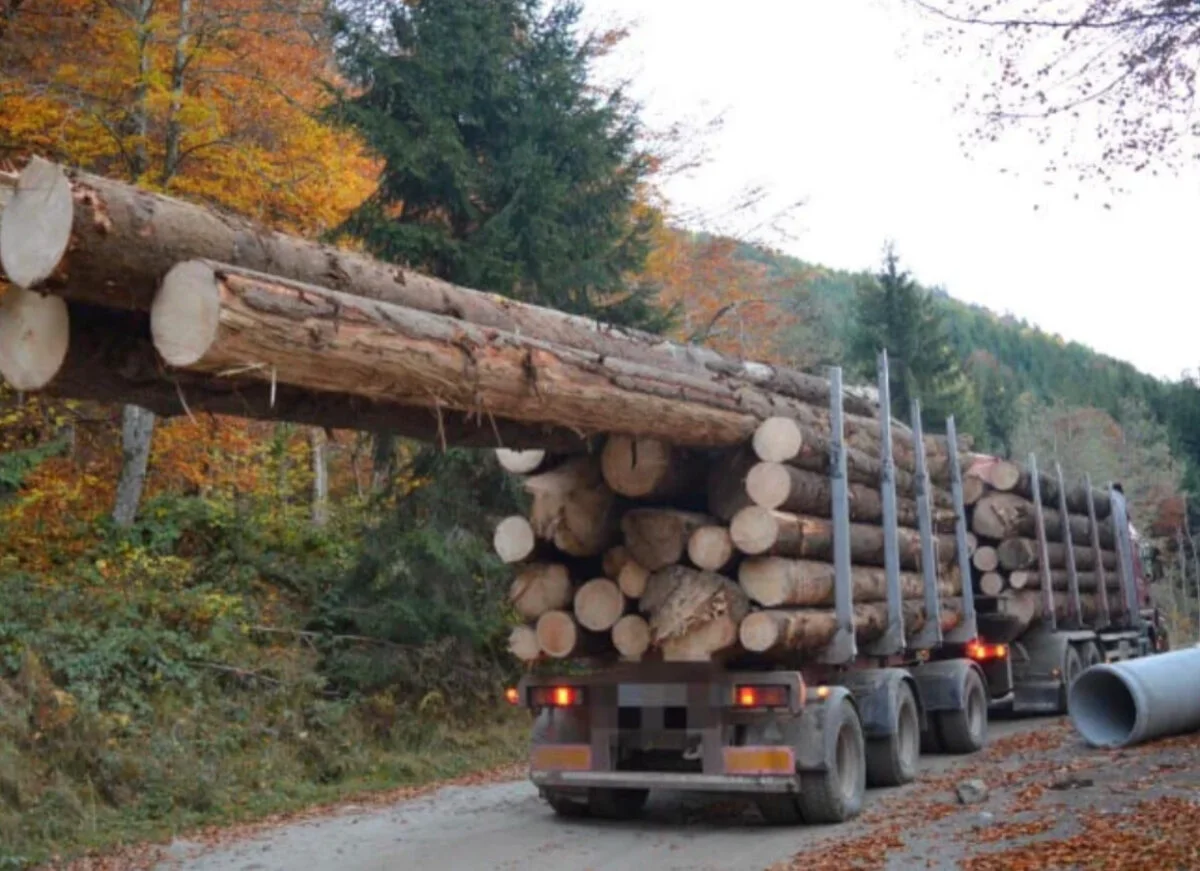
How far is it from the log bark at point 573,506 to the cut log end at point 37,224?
4.50 meters

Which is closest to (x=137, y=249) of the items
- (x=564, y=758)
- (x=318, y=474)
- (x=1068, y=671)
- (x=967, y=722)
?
(x=564, y=758)

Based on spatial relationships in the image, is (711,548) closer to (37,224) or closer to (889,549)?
(889,549)

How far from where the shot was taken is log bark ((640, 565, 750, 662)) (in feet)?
28.3

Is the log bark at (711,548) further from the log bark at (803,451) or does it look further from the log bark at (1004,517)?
the log bark at (1004,517)

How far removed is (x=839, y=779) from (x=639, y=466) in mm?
2774

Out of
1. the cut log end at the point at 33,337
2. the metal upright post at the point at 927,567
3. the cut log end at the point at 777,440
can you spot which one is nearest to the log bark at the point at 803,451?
the cut log end at the point at 777,440

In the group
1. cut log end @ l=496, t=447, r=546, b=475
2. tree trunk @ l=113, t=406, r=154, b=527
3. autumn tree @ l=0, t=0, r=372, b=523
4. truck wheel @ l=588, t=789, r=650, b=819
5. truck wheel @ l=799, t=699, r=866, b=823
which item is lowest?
truck wheel @ l=588, t=789, r=650, b=819

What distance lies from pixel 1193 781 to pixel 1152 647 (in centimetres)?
1253

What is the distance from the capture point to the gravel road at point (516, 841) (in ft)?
26.0

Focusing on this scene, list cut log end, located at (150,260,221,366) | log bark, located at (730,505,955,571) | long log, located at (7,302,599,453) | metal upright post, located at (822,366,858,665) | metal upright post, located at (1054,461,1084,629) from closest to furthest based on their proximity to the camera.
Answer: cut log end, located at (150,260,221,366) → long log, located at (7,302,599,453) → log bark, located at (730,505,955,571) → metal upright post, located at (822,366,858,665) → metal upright post, located at (1054,461,1084,629)

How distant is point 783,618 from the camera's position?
28.4ft

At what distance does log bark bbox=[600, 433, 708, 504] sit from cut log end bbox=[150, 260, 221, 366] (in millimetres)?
3880

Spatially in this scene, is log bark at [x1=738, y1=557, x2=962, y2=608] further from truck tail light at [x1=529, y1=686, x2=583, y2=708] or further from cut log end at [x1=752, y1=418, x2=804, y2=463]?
truck tail light at [x1=529, y1=686, x2=583, y2=708]

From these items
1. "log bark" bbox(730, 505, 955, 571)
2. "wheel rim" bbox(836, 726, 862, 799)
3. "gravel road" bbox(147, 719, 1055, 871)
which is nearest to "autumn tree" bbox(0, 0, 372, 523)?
"gravel road" bbox(147, 719, 1055, 871)
